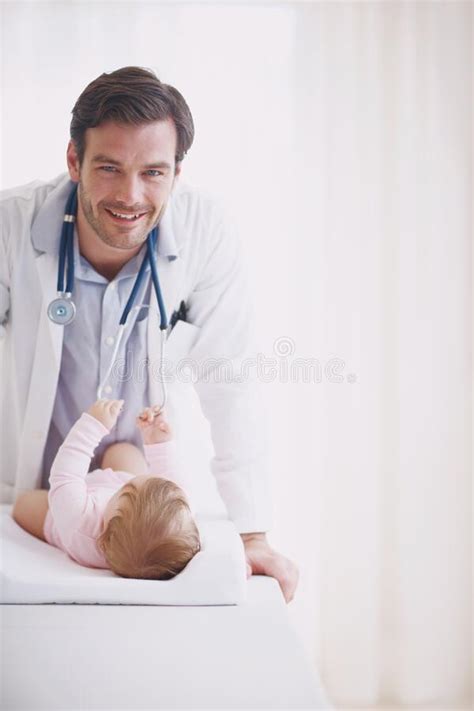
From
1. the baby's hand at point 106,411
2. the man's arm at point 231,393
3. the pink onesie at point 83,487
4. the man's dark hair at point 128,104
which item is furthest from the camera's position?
the man's arm at point 231,393

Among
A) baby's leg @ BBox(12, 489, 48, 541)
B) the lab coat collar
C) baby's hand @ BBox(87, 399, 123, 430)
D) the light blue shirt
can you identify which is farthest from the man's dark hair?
baby's leg @ BBox(12, 489, 48, 541)

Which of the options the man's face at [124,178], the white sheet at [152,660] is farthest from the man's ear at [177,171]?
the white sheet at [152,660]

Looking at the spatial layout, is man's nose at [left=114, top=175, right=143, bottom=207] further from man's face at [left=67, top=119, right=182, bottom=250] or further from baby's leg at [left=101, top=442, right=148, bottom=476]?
baby's leg at [left=101, top=442, right=148, bottom=476]

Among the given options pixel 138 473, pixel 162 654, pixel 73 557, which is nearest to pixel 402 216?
pixel 138 473

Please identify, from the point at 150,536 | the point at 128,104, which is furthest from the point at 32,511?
the point at 128,104

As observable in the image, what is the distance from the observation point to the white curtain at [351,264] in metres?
1.97

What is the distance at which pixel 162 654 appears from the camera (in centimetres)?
116

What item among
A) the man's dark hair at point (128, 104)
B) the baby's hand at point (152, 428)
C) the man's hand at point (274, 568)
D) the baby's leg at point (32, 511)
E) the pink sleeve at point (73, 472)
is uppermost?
the man's dark hair at point (128, 104)

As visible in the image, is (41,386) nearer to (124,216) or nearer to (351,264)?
(124,216)

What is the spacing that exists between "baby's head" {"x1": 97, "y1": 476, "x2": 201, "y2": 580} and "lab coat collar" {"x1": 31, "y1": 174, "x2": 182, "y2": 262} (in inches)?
24.0

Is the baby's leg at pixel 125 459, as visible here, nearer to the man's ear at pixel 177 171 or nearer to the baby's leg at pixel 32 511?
the baby's leg at pixel 32 511

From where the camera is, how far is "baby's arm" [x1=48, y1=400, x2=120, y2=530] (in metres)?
1.60

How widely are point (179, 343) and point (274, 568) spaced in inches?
22.3

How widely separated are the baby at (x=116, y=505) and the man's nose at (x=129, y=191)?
0.46 metres
